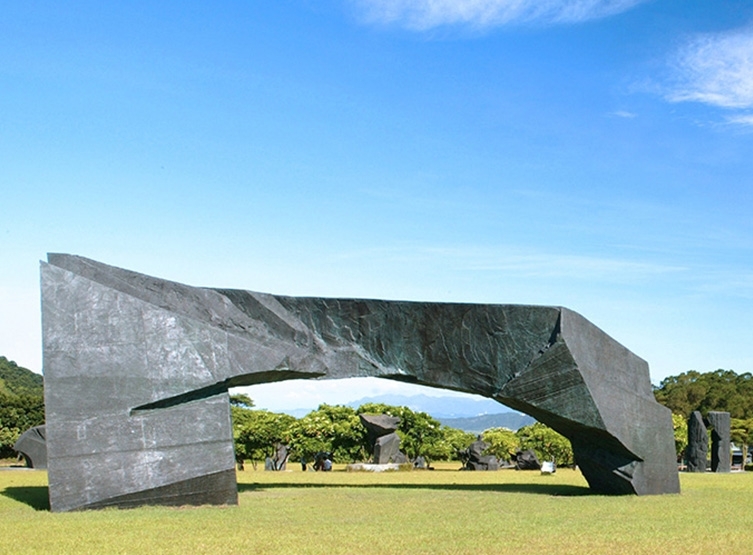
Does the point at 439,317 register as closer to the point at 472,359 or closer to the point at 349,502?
the point at 472,359

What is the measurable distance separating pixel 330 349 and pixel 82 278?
4873mm

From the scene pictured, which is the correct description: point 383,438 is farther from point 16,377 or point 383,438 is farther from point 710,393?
point 16,377

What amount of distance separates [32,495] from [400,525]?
314 inches

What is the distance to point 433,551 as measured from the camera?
9.49 metres

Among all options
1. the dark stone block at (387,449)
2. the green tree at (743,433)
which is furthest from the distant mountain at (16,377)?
the green tree at (743,433)

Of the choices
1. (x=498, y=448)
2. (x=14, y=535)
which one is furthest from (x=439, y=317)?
(x=498, y=448)

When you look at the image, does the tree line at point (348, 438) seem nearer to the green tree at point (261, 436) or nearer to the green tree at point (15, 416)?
the green tree at point (261, 436)

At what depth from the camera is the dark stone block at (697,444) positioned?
93.9ft

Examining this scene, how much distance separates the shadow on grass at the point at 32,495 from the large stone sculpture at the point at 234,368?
4.72 feet

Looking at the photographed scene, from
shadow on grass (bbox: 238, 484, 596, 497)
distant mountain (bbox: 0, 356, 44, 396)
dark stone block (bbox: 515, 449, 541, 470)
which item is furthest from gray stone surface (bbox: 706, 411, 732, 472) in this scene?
distant mountain (bbox: 0, 356, 44, 396)

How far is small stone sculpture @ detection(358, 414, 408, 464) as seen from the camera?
3017 centimetres

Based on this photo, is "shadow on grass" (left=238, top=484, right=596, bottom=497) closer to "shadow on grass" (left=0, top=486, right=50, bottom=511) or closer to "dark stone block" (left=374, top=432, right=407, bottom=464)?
"shadow on grass" (left=0, top=486, right=50, bottom=511)

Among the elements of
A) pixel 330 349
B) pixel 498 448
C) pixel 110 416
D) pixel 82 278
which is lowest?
pixel 498 448

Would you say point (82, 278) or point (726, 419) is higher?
point (82, 278)
